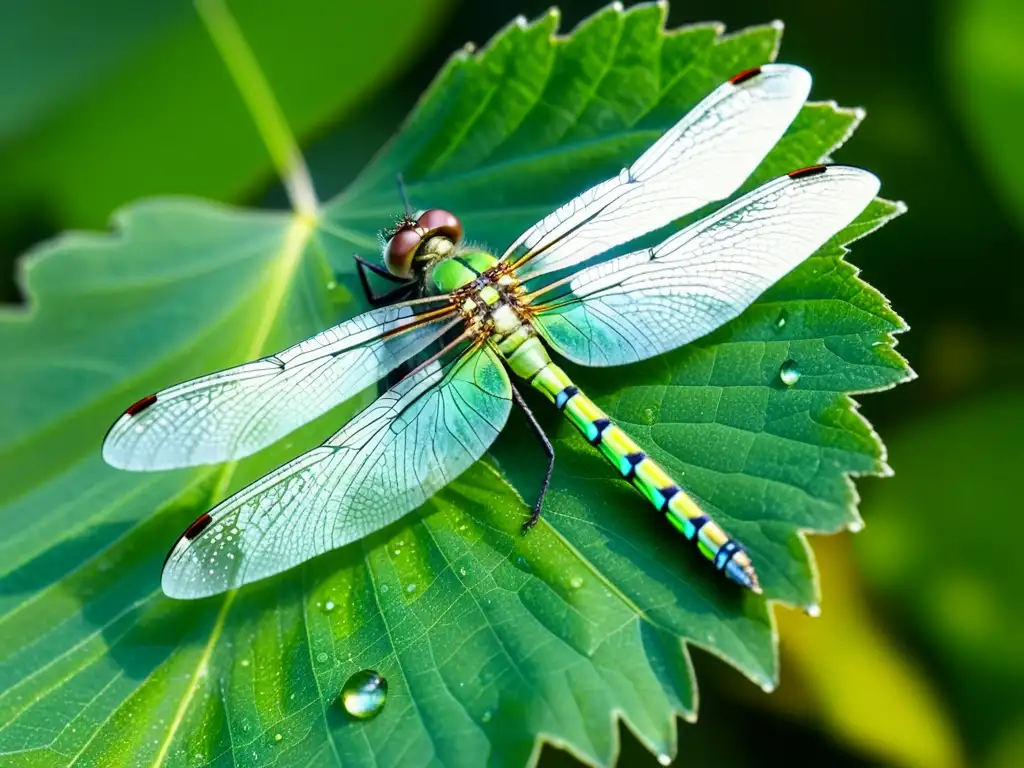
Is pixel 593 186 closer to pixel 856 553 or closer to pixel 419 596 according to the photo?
pixel 419 596

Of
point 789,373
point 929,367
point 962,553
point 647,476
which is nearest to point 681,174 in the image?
point 789,373

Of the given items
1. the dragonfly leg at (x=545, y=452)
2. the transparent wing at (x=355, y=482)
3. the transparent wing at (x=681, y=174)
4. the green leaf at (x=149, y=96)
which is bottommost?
the dragonfly leg at (x=545, y=452)

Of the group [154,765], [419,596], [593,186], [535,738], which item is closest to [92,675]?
[154,765]

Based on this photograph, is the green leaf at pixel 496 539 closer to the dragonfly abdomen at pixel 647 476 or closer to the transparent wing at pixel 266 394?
the dragonfly abdomen at pixel 647 476

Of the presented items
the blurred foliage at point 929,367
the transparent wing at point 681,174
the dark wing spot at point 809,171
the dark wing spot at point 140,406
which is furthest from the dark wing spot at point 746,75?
the dark wing spot at point 140,406

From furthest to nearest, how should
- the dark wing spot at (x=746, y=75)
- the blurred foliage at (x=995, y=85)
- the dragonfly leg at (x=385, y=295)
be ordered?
the blurred foliage at (x=995, y=85), the dragonfly leg at (x=385, y=295), the dark wing spot at (x=746, y=75)

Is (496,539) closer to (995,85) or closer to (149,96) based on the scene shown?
(995,85)

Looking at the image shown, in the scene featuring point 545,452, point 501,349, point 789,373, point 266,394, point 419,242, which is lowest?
point 789,373
